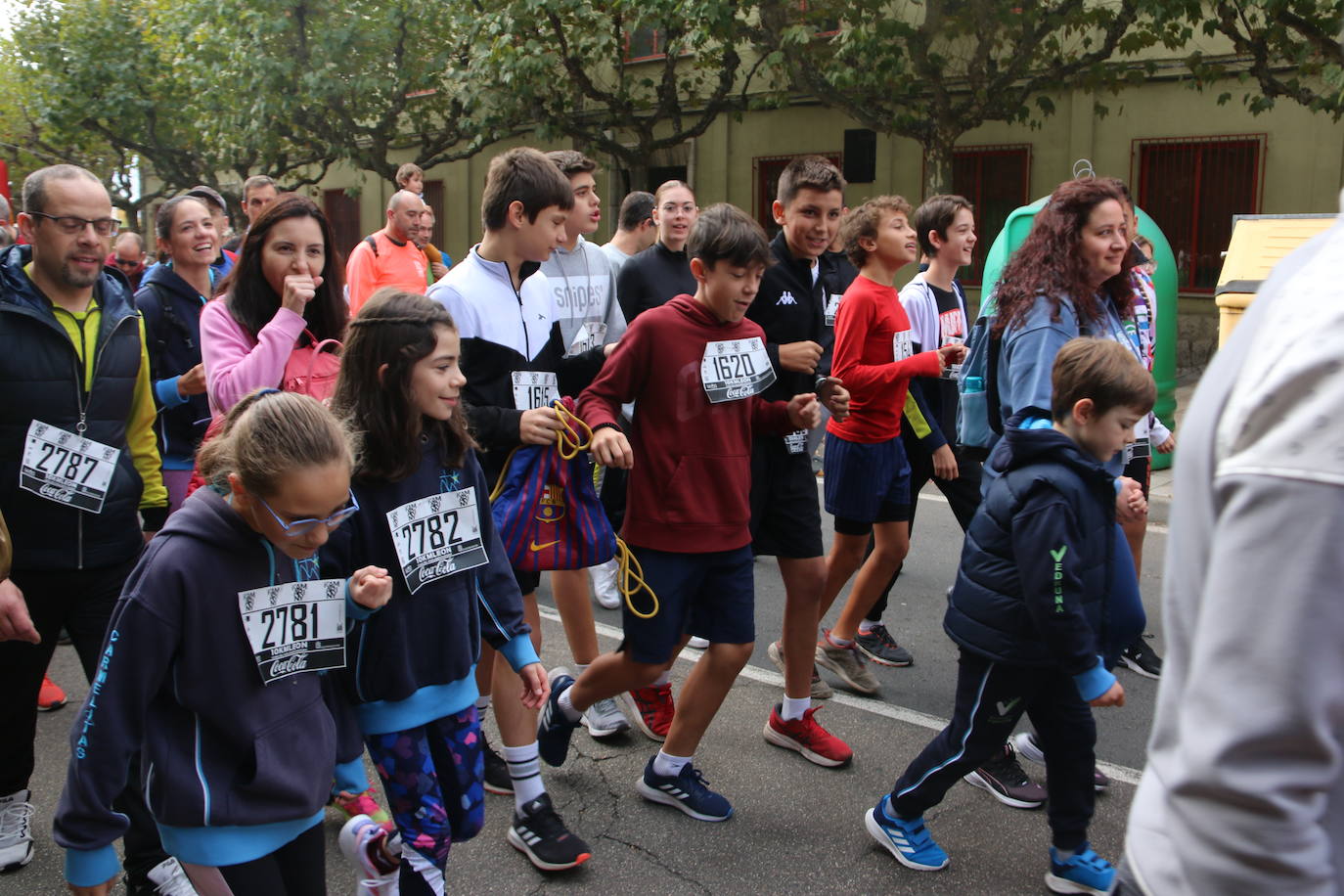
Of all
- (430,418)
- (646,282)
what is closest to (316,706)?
(430,418)

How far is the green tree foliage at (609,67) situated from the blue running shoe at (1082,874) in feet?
→ 40.6

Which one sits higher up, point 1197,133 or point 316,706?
point 1197,133

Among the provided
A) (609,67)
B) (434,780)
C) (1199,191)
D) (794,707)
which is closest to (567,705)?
(794,707)

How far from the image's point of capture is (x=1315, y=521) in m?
0.99

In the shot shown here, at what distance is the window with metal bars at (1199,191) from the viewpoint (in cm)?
1488

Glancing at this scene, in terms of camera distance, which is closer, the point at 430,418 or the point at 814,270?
the point at 430,418

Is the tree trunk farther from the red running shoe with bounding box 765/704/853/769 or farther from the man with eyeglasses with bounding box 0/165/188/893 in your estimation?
the man with eyeglasses with bounding box 0/165/188/893

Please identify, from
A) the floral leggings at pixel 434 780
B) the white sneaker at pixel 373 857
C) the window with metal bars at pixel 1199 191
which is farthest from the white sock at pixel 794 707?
the window with metal bars at pixel 1199 191

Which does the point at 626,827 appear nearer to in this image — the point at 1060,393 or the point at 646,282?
the point at 1060,393

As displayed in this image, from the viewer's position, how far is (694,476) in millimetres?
3525

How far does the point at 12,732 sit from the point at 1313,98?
12.4 m

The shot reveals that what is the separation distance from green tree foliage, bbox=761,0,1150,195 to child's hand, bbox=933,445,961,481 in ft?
32.0

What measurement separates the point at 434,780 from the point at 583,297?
220 cm

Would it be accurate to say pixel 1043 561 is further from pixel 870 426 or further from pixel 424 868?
pixel 870 426
